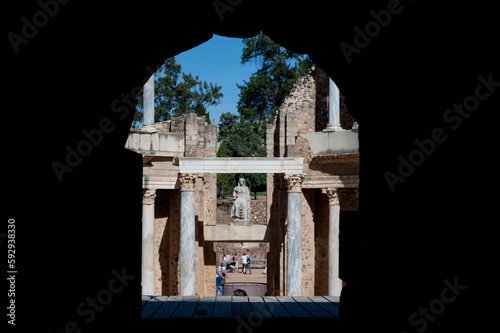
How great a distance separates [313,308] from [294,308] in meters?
0.20

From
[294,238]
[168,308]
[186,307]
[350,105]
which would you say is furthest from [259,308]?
[294,238]

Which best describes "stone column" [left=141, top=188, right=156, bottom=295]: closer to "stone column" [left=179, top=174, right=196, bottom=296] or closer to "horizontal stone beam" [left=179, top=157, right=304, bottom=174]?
"stone column" [left=179, top=174, right=196, bottom=296]

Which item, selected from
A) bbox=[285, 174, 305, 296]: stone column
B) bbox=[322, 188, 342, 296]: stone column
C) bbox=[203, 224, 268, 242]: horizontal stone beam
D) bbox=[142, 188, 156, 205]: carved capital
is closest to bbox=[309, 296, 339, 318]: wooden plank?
bbox=[285, 174, 305, 296]: stone column

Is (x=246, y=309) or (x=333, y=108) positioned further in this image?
(x=333, y=108)

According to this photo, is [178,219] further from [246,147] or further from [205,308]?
[246,147]

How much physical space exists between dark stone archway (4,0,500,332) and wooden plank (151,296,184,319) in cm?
84

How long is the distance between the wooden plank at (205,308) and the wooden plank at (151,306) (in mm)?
425

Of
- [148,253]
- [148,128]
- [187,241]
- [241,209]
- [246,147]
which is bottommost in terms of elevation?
[148,253]

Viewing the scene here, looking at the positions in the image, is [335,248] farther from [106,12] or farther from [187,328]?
[106,12]

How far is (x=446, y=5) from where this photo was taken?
3.16m

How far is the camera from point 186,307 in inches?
225

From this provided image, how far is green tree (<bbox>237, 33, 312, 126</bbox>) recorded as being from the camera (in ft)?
147

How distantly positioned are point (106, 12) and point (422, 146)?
218 centimetres

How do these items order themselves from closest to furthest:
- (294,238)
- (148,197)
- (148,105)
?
(294,238), (148,197), (148,105)
